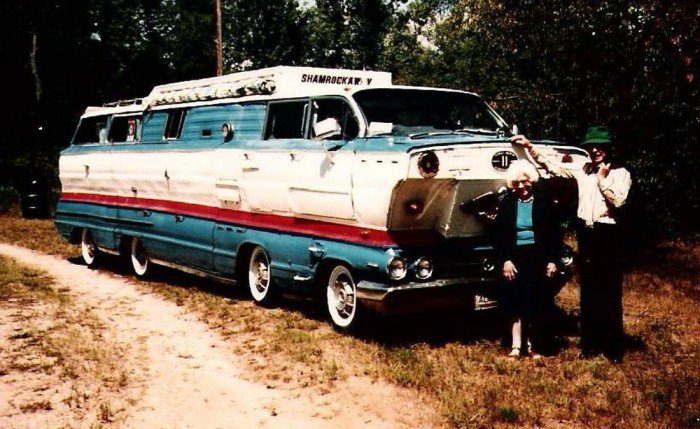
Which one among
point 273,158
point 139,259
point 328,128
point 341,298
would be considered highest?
point 328,128

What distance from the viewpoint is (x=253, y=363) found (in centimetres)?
723

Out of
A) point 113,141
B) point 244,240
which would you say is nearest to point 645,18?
point 244,240

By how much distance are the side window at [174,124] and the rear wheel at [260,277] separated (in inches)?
113

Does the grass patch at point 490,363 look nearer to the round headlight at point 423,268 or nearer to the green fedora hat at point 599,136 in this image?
the round headlight at point 423,268

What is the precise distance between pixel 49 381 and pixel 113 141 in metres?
7.41

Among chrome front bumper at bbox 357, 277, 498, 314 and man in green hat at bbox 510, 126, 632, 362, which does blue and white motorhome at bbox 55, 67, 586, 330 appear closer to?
chrome front bumper at bbox 357, 277, 498, 314

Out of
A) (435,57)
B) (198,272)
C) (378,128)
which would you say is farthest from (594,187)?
(435,57)

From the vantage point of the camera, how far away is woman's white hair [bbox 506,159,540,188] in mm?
6910

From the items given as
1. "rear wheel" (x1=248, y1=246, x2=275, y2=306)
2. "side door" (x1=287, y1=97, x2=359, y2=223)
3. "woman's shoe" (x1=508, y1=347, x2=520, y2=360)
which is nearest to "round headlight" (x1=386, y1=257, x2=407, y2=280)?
"side door" (x1=287, y1=97, x2=359, y2=223)

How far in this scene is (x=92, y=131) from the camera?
46.6ft

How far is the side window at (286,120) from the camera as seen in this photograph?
8781 mm

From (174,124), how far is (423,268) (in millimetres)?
5904

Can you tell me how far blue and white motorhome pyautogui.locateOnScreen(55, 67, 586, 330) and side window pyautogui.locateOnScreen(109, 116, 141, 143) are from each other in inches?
5.0

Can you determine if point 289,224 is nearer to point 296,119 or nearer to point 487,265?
point 296,119
